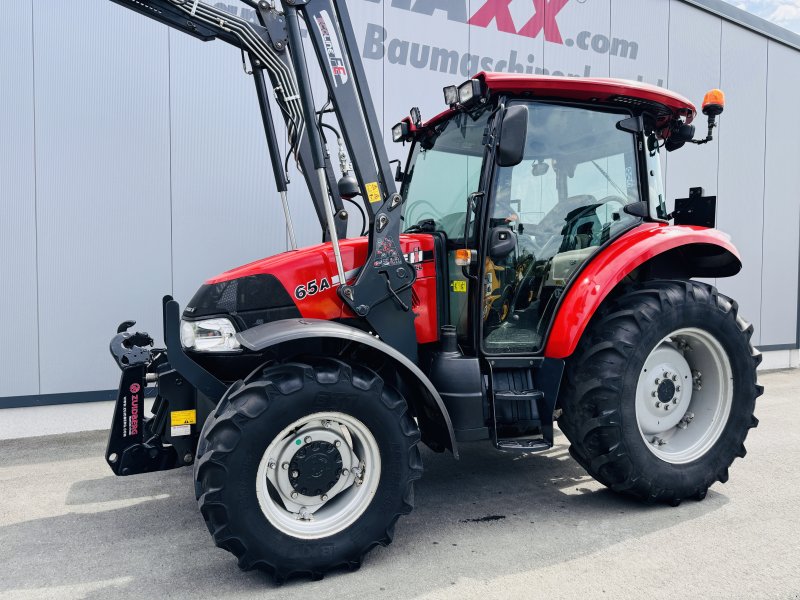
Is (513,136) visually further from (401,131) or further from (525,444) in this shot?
(525,444)

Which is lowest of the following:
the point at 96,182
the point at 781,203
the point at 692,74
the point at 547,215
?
the point at 547,215

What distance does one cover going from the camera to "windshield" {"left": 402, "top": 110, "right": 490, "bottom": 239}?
3.39m

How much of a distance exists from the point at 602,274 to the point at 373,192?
4.43ft

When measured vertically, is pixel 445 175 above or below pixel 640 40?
below

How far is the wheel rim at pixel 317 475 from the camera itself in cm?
262

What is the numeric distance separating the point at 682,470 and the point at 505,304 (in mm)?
1399

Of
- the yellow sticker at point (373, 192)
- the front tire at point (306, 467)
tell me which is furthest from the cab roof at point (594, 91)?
the front tire at point (306, 467)

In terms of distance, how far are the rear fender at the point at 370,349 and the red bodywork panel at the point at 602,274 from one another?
781 millimetres

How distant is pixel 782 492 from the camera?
142 inches

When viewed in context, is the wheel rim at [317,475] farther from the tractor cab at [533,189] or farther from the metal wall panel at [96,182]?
the metal wall panel at [96,182]

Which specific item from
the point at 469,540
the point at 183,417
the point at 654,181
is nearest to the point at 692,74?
the point at 654,181

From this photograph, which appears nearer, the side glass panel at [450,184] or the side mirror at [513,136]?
the side mirror at [513,136]

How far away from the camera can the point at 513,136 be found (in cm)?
288

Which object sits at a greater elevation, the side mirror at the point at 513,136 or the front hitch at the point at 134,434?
the side mirror at the point at 513,136
